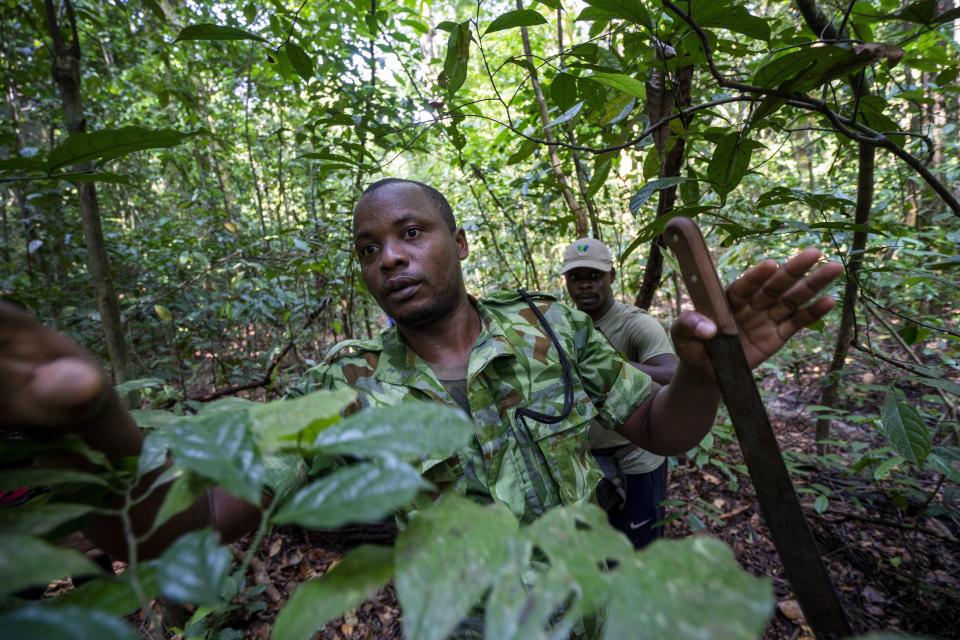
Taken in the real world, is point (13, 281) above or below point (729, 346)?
above

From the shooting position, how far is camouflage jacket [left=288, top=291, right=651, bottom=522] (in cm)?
131

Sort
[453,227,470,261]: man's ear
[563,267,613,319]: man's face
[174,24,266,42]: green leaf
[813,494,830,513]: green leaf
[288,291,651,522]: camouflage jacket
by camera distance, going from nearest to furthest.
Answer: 1. [174,24,266,42]: green leaf
2. [288,291,651,522]: camouflage jacket
3. [453,227,470,261]: man's ear
4. [813,494,830,513]: green leaf
5. [563,267,613,319]: man's face

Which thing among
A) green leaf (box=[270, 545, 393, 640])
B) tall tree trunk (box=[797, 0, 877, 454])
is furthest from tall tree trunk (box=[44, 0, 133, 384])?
tall tree trunk (box=[797, 0, 877, 454])

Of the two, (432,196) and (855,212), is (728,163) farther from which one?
(855,212)

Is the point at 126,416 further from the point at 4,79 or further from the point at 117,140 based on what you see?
the point at 4,79

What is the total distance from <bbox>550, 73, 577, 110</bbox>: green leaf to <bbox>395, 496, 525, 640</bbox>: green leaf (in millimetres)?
1240

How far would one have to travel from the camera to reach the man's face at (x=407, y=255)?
1.50 meters

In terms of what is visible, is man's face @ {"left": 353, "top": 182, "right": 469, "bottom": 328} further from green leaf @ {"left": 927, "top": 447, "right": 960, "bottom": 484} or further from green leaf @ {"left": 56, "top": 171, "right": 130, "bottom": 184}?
green leaf @ {"left": 927, "top": 447, "right": 960, "bottom": 484}

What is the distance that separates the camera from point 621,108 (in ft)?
4.85

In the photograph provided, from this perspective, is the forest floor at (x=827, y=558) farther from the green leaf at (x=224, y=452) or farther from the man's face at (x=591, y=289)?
the green leaf at (x=224, y=452)

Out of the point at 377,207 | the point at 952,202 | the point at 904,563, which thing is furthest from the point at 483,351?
the point at 904,563

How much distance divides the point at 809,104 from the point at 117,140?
4.47 feet

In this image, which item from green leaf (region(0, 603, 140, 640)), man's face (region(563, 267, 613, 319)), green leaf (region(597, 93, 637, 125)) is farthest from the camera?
man's face (region(563, 267, 613, 319))

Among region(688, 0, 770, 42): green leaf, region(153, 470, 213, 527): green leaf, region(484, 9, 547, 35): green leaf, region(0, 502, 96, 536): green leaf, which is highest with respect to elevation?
region(484, 9, 547, 35): green leaf
